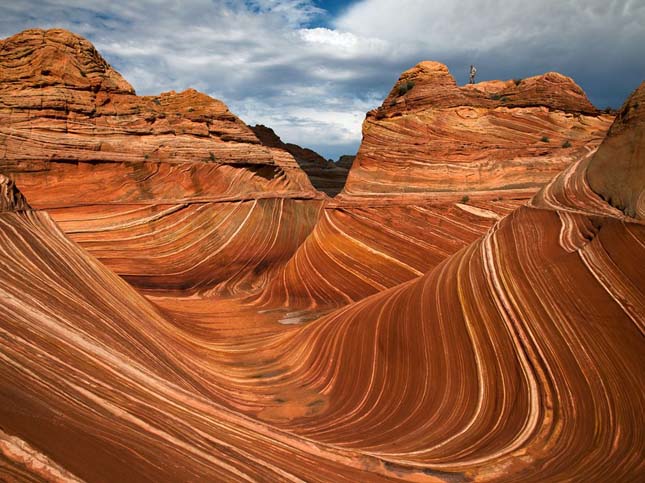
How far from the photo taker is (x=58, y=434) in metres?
1.62

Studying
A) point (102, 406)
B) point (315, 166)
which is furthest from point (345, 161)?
point (102, 406)

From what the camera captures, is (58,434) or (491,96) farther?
(491,96)

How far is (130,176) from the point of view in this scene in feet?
32.0

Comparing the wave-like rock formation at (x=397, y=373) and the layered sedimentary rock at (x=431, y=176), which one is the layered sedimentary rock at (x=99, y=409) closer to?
the wave-like rock formation at (x=397, y=373)

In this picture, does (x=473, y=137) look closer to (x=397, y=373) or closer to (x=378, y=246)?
(x=378, y=246)

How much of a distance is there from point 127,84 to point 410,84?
258 inches

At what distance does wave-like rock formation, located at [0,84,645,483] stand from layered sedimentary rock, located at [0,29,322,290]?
4455 millimetres

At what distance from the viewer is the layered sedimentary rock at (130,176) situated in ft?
29.5

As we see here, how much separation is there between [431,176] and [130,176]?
5.77 metres

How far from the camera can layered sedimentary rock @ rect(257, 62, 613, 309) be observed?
7.54 m

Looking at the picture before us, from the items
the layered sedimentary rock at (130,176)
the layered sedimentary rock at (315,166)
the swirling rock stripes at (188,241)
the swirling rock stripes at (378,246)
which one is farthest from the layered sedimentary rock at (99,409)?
the layered sedimentary rock at (315,166)

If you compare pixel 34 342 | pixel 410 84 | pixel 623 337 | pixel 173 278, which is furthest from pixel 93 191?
pixel 623 337

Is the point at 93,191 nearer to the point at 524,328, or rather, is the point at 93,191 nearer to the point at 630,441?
the point at 524,328

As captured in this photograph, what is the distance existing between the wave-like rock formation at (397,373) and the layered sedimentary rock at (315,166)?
18532 mm
